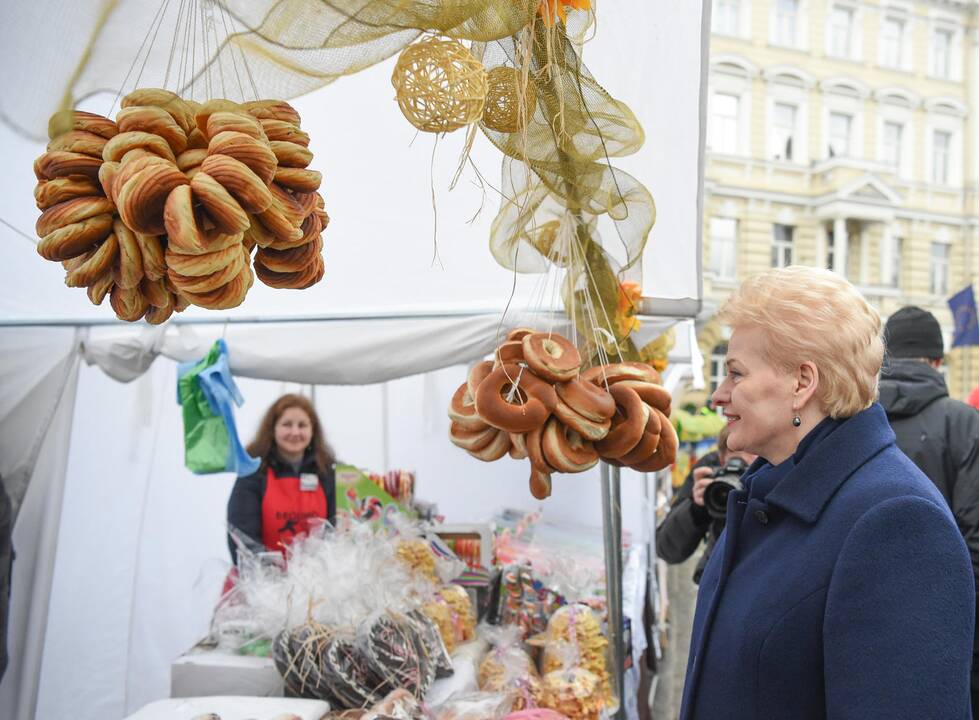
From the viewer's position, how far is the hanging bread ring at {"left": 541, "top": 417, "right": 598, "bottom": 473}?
57.3 inches

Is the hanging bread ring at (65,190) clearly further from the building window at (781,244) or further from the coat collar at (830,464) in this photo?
the building window at (781,244)

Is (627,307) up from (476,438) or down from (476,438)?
up

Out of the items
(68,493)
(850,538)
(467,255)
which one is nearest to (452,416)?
(850,538)

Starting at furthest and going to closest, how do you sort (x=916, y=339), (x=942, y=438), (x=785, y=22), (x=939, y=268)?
(x=939, y=268) → (x=785, y=22) → (x=916, y=339) → (x=942, y=438)

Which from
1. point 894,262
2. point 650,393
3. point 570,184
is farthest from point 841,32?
point 650,393

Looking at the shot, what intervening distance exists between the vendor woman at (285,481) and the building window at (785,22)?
1878 centimetres

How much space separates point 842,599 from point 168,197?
1022 mm

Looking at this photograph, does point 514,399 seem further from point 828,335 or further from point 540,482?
point 828,335

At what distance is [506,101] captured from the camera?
1432 mm

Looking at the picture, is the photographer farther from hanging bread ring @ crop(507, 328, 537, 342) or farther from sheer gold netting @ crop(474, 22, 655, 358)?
hanging bread ring @ crop(507, 328, 537, 342)

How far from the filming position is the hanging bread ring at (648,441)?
152 cm

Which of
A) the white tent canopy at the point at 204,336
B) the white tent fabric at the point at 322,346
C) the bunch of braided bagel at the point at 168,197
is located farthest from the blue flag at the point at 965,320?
the bunch of braided bagel at the point at 168,197

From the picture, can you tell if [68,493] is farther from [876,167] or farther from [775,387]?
[876,167]

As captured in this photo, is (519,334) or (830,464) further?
(519,334)
